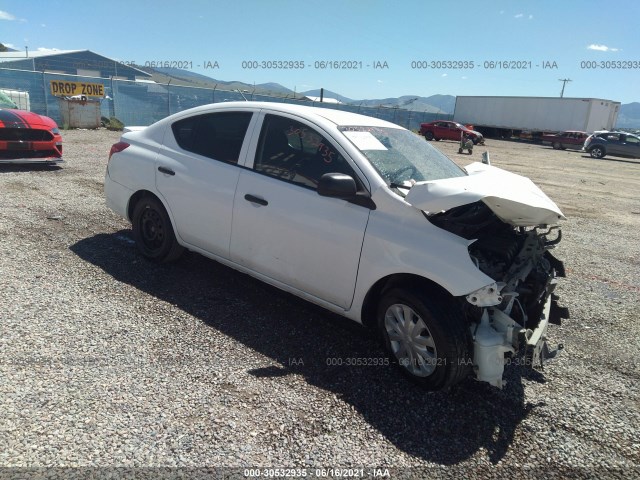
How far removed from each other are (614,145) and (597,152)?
39.7 inches

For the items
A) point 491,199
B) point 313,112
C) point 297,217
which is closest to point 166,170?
point 313,112

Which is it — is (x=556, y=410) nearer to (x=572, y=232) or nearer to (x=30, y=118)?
(x=572, y=232)

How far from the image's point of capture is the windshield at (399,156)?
11.1 feet

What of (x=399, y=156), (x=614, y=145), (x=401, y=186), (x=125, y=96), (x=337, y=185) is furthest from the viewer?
(x=614, y=145)

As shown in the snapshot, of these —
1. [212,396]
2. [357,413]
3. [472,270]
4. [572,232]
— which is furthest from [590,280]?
[212,396]

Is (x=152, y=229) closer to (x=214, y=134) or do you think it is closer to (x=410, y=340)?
(x=214, y=134)

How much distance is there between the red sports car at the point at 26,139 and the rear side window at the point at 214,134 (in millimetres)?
5531

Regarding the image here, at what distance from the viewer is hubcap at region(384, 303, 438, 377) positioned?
2996mm

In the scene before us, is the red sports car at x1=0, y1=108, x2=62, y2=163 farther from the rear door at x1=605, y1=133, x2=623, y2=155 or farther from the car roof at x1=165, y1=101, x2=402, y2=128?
the rear door at x1=605, y1=133, x2=623, y2=155

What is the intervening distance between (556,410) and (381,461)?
1.35 m

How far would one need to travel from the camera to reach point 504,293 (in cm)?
293

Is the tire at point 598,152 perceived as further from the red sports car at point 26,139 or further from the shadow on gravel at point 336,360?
the shadow on gravel at point 336,360

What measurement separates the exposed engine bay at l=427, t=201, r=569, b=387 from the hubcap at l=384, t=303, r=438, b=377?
29 centimetres

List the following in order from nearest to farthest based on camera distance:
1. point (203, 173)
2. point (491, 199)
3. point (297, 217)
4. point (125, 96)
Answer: point (491, 199) → point (297, 217) → point (203, 173) → point (125, 96)
